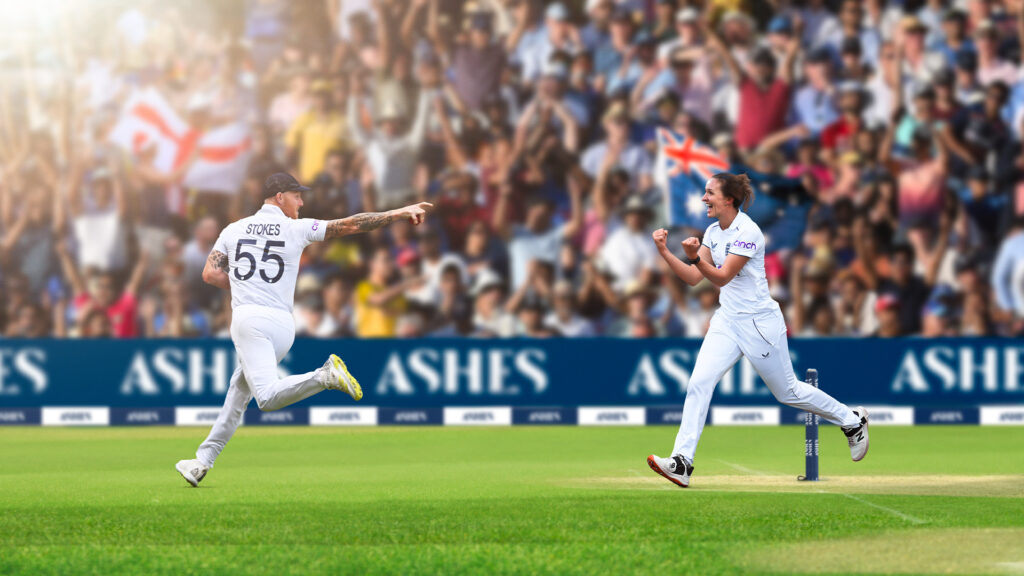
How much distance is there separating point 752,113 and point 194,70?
321 inches

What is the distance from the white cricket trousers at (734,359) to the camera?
943 cm

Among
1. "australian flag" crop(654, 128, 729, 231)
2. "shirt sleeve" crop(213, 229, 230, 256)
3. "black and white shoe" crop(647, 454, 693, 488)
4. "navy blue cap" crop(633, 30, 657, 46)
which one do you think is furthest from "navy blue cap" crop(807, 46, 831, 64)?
"shirt sleeve" crop(213, 229, 230, 256)

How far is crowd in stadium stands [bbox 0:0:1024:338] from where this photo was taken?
18.9m

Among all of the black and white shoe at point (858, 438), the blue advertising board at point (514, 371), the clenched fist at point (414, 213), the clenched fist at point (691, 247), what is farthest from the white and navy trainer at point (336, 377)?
the blue advertising board at point (514, 371)

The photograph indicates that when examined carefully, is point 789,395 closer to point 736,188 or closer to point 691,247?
point 691,247

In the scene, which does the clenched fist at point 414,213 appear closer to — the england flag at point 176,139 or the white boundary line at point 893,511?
the white boundary line at point 893,511

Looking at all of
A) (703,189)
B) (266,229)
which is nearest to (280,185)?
(266,229)

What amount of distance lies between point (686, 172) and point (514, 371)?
3.25 m

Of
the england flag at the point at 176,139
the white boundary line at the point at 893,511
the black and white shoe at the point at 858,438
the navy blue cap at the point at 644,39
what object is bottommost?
the white boundary line at the point at 893,511

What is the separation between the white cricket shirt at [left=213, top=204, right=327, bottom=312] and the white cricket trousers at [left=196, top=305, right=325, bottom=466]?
122 millimetres

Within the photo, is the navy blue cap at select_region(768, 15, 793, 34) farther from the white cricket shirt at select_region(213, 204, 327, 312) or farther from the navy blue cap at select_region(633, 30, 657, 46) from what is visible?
the white cricket shirt at select_region(213, 204, 327, 312)

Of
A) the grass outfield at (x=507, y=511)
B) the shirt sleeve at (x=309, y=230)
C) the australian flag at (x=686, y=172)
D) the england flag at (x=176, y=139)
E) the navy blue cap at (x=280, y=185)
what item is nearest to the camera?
the grass outfield at (x=507, y=511)

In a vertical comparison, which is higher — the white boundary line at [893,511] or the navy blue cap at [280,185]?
the navy blue cap at [280,185]

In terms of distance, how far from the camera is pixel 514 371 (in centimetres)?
1741
